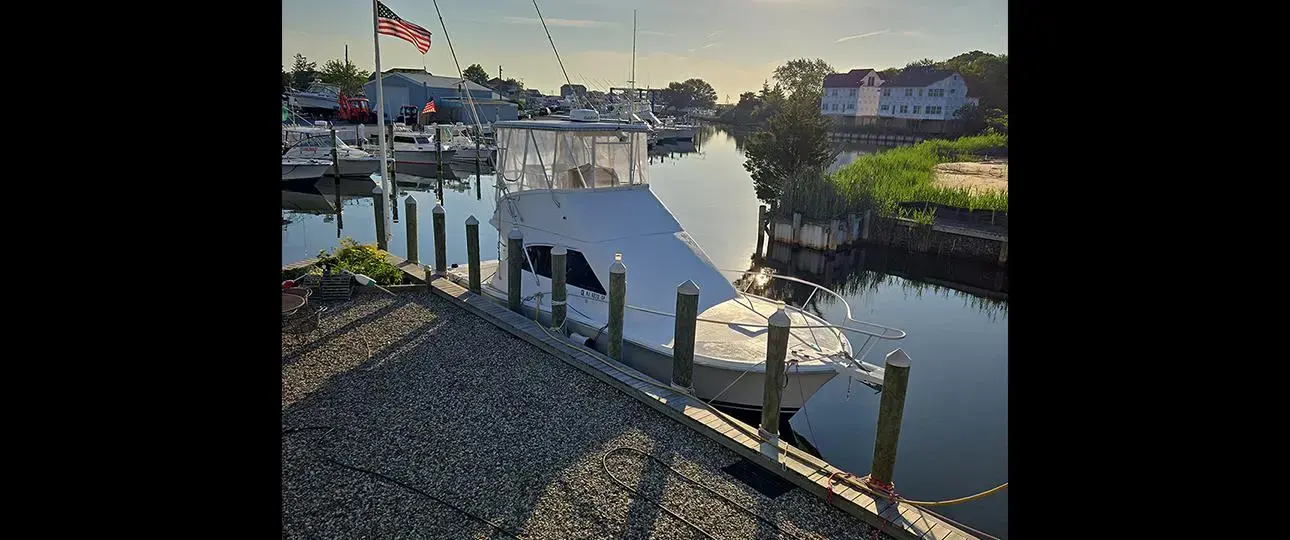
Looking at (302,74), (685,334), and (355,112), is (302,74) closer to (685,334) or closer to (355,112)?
(355,112)

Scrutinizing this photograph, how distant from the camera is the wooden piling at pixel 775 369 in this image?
7223 millimetres

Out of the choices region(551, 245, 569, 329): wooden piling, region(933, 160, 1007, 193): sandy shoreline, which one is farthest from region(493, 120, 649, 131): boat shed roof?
region(933, 160, 1007, 193): sandy shoreline

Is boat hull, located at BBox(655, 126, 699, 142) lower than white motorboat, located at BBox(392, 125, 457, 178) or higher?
higher

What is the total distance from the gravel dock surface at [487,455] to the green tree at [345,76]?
2938 inches

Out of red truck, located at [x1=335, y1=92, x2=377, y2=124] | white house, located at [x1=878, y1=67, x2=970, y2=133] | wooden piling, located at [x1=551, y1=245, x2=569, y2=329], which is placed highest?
white house, located at [x1=878, y1=67, x2=970, y2=133]

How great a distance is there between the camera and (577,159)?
12.1 m

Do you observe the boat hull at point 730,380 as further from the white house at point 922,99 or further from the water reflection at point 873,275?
the white house at point 922,99

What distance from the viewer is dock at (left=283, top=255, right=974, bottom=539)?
5.84 meters

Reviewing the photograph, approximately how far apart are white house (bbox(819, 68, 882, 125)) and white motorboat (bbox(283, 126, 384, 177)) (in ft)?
209

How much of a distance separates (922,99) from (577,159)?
3060 inches

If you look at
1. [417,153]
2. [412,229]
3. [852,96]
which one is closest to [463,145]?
[417,153]

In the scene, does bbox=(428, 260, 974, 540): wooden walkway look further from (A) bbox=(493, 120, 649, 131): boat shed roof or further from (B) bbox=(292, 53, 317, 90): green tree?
(B) bbox=(292, 53, 317, 90): green tree
